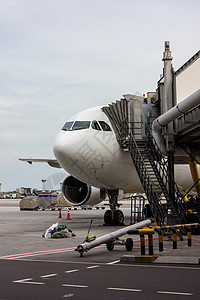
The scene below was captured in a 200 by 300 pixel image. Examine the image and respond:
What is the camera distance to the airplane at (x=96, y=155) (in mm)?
17422

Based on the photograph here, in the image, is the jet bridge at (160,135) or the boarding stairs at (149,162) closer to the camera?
the jet bridge at (160,135)

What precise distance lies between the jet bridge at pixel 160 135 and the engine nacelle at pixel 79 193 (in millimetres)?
5011

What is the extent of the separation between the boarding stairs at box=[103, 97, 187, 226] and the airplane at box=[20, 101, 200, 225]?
0.48 metres

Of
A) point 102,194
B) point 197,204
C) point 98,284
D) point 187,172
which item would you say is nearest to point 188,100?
point 197,204

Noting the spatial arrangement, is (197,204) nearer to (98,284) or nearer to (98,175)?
(98,175)

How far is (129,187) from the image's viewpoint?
69.4 feet

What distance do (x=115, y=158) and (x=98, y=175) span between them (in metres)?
1.04

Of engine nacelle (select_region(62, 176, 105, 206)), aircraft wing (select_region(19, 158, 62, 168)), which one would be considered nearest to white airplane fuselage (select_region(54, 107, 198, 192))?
engine nacelle (select_region(62, 176, 105, 206))

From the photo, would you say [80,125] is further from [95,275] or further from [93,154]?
[95,275]

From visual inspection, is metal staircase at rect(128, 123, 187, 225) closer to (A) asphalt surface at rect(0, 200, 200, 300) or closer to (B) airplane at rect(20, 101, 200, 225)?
(B) airplane at rect(20, 101, 200, 225)

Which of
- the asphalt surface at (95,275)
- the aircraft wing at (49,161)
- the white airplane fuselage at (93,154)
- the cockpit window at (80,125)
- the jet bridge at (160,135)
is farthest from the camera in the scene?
the aircraft wing at (49,161)

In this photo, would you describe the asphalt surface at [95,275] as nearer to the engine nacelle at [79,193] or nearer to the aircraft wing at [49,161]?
the engine nacelle at [79,193]

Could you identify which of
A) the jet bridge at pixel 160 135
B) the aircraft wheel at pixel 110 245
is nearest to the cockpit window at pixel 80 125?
the jet bridge at pixel 160 135

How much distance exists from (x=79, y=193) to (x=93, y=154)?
20.5ft
